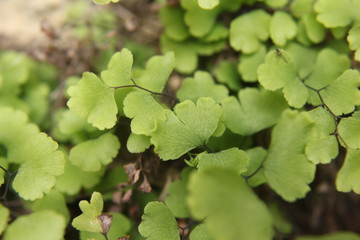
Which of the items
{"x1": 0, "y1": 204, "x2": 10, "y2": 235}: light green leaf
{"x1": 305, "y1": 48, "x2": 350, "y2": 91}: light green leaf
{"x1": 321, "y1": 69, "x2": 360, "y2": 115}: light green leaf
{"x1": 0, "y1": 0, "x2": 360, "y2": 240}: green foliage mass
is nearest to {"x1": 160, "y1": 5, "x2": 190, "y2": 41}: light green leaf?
{"x1": 0, "y1": 0, "x2": 360, "y2": 240}: green foliage mass

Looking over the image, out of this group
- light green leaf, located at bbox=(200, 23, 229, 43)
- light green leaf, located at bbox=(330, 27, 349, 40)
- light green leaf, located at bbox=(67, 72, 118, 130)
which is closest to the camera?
light green leaf, located at bbox=(67, 72, 118, 130)

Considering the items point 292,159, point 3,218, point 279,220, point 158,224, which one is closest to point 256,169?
point 292,159

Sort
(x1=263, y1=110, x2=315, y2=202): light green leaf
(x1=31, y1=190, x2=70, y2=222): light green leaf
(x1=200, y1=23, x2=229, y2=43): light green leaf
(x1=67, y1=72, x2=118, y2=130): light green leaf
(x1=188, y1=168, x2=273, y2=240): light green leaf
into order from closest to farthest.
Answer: (x1=188, y1=168, x2=273, y2=240): light green leaf
(x1=263, y1=110, x2=315, y2=202): light green leaf
(x1=67, y1=72, x2=118, y2=130): light green leaf
(x1=31, y1=190, x2=70, y2=222): light green leaf
(x1=200, y1=23, x2=229, y2=43): light green leaf

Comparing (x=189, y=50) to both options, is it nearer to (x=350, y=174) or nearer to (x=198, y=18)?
(x=198, y=18)

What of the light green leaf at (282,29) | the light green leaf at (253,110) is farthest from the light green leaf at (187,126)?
the light green leaf at (282,29)

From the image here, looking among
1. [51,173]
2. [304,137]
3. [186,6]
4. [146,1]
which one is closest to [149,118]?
[51,173]

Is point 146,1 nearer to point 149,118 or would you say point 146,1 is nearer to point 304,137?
point 149,118

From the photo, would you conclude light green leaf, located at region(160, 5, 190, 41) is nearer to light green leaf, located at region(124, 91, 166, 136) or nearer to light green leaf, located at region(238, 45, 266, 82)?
light green leaf, located at region(238, 45, 266, 82)
